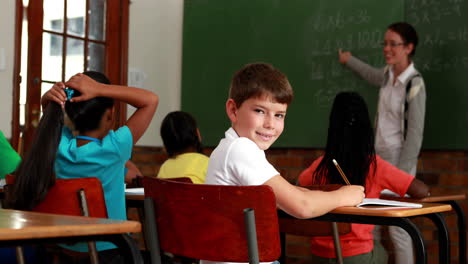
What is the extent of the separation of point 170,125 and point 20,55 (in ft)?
5.05

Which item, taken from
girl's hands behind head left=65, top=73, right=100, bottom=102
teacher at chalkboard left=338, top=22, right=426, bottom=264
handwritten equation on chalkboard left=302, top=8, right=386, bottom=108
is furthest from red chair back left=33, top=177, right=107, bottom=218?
handwritten equation on chalkboard left=302, top=8, right=386, bottom=108

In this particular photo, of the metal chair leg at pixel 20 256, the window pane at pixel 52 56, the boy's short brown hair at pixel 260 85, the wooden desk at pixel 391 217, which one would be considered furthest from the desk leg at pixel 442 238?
the window pane at pixel 52 56

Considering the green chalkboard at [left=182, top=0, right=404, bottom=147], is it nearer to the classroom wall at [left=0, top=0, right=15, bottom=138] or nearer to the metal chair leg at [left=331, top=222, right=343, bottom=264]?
the classroom wall at [left=0, top=0, right=15, bottom=138]

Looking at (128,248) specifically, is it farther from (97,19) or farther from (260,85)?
(97,19)

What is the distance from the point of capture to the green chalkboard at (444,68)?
152 inches

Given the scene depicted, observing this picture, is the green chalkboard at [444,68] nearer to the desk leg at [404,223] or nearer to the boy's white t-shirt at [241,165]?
the desk leg at [404,223]

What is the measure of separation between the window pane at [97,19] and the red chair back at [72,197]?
2.97 meters

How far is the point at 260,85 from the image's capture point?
186 centimetres

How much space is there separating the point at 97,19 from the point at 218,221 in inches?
146

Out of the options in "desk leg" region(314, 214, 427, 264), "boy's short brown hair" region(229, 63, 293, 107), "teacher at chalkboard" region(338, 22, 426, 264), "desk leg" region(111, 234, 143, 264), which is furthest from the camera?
"teacher at chalkboard" region(338, 22, 426, 264)

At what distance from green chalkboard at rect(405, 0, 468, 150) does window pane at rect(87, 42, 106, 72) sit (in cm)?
233

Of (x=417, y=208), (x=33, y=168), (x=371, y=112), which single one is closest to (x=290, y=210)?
(x=417, y=208)

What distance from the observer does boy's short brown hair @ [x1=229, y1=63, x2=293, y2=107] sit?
1.86m

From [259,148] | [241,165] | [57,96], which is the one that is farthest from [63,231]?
[57,96]
